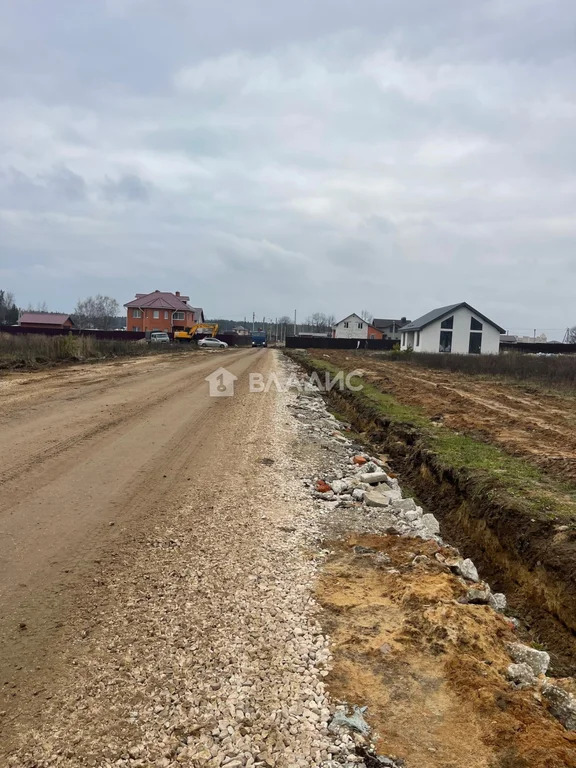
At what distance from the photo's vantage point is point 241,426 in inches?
412

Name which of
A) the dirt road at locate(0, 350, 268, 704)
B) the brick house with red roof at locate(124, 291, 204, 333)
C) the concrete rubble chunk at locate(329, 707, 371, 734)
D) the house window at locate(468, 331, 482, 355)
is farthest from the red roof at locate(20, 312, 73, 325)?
the concrete rubble chunk at locate(329, 707, 371, 734)

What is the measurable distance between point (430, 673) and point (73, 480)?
15.9 feet

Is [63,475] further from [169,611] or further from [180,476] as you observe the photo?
[169,611]

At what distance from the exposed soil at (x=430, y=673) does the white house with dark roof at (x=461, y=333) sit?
48.5 m

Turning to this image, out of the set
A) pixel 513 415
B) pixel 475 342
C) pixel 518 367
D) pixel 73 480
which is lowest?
pixel 73 480

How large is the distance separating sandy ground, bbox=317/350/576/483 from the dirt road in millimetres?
5040

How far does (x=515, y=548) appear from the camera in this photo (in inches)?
215

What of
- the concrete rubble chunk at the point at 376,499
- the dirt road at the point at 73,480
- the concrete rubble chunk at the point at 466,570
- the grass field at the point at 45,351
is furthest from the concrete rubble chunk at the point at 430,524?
the grass field at the point at 45,351

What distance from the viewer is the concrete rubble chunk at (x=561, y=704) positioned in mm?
Result: 3037

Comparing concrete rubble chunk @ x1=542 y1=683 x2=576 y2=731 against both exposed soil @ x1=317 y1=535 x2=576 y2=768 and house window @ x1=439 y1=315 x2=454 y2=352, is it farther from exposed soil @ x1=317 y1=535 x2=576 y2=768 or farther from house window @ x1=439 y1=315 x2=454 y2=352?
house window @ x1=439 y1=315 x2=454 y2=352

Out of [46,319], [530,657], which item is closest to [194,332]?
[46,319]

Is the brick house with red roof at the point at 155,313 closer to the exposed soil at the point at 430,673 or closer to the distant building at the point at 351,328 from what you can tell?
the distant building at the point at 351,328

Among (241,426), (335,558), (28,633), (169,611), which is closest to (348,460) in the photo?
(241,426)

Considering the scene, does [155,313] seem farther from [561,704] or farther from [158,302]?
[561,704]
